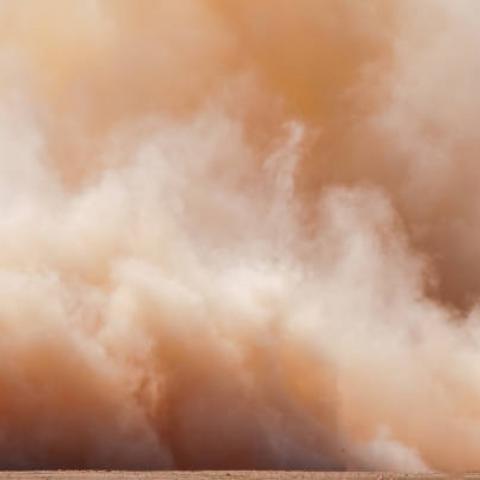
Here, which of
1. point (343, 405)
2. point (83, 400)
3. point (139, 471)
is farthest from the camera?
point (343, 405)

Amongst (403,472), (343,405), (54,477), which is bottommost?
(54,477)

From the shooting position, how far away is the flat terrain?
39969 millimetres

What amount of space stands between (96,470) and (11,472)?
134 inches

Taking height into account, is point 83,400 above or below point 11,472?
above

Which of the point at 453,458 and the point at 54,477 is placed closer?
the point at 54,477

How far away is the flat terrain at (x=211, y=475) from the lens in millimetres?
39969

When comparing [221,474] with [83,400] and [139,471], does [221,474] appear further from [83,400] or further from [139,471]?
[83,400]

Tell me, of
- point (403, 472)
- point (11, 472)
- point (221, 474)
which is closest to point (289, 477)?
point (221, 474)

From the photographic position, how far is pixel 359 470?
152ft

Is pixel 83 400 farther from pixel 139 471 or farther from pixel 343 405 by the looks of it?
pixel 343 405

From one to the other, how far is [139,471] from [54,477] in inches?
184

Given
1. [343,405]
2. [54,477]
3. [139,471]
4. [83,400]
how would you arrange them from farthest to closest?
[343,405] < [83,400] < [139,471] < [54,477]

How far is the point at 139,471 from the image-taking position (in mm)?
43812

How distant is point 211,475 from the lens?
4166 cm
